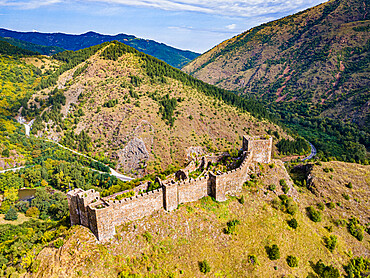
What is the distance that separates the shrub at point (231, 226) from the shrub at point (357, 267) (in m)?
19.7

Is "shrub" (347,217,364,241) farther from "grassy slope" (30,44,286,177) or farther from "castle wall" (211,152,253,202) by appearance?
"grassy slope" (30,44,286,177)

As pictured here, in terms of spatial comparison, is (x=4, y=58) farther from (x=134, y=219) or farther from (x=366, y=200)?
(x=366, y=200)

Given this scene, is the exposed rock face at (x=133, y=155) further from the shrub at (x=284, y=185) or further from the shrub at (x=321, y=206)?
the shrub at (x=321, y=206)

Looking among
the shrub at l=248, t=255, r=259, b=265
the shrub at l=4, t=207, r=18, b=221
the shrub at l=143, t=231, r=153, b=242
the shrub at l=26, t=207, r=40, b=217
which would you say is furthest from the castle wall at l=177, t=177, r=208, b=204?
the shrub at l=4, t=207, r=18, b=221

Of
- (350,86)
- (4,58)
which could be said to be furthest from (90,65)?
(350,86)

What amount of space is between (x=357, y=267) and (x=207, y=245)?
86.1 ft

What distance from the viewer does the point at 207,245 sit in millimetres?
38031

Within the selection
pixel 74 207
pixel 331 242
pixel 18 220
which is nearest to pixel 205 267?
pixel 74 207

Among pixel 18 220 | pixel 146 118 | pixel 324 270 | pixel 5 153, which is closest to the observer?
pixel 324 270

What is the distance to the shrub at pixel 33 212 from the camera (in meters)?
79.2

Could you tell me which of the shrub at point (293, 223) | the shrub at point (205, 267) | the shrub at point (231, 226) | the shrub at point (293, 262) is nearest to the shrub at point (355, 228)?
the shrub at point (293, 223)

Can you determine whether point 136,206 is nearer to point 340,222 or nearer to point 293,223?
point 293,223

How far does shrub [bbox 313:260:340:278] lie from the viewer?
38969 millimetres

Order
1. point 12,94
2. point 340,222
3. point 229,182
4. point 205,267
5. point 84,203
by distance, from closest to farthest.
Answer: point 205,267 → point 84,203 → point 229,182 → point 340,222 → point 12,94
